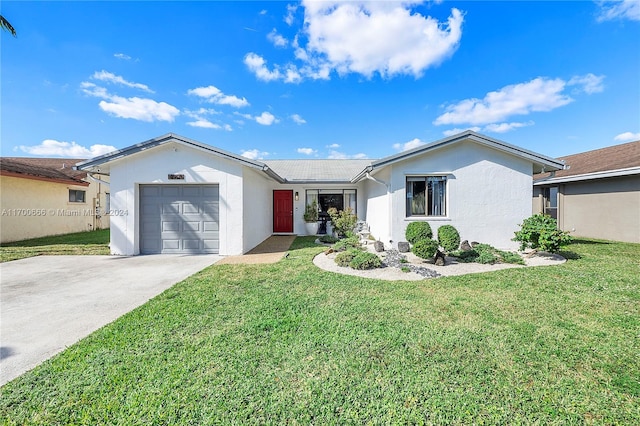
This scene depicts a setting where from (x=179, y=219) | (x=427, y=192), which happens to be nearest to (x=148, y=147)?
(x=179, y=219)

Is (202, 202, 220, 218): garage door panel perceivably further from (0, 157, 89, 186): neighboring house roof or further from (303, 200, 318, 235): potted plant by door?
(303, 200, 318, 235): potted plant by door

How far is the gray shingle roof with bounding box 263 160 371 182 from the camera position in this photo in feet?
46.8

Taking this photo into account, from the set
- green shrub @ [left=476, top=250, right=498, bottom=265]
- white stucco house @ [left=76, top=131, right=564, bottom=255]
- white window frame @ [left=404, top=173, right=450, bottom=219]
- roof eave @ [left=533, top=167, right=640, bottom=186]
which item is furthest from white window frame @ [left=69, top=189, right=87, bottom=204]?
roof eave @ [left=533, top=167, right=640, bottom=186]

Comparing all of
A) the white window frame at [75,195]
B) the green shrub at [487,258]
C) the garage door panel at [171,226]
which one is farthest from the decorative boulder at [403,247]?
the white window frame at [75,195]

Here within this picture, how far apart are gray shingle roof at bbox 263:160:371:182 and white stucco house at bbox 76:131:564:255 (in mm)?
4946

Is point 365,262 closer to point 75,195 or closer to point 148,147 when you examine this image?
point 148,147

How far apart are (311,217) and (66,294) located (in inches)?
394

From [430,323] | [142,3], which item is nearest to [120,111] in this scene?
[142,3]

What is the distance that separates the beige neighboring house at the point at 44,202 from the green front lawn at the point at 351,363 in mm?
9674

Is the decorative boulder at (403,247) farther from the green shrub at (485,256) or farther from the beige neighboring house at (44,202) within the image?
the beige neighboring house at (44,202)

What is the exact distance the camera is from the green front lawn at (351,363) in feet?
6.77

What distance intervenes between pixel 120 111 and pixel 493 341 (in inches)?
809

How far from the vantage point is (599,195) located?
38.6 feet

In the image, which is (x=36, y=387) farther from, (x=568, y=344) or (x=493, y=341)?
(x=568, y=344)
